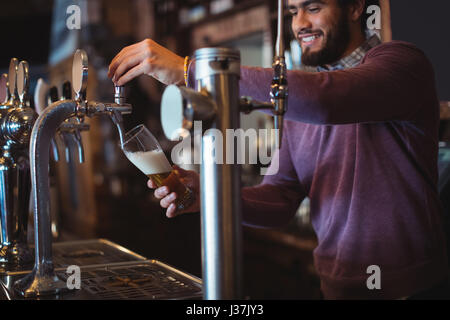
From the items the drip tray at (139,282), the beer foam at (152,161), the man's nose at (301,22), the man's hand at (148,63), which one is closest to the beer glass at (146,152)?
the beer foam at (152,161)

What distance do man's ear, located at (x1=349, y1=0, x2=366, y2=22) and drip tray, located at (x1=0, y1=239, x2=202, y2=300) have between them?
36.9 inches

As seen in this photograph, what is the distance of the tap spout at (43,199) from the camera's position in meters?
1.02

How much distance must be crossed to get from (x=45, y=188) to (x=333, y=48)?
0.96m

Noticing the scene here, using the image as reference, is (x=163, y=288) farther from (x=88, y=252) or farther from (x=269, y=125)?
(x=269, y=125)

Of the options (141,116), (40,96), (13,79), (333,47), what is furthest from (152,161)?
(141,116)

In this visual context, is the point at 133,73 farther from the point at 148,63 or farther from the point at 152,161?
the point at 152,161

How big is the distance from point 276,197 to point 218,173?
97 centimetres

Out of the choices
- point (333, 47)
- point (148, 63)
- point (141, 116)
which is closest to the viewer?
point (148, 63)

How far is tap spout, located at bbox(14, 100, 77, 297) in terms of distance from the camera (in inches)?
40.3

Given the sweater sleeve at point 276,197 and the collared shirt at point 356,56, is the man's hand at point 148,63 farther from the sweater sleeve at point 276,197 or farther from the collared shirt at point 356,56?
the collared shirt at point 356,56

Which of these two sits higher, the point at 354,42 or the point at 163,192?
the point at 354,42

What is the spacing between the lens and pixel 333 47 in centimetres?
156

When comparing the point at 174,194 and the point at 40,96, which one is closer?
the point at 174,194
